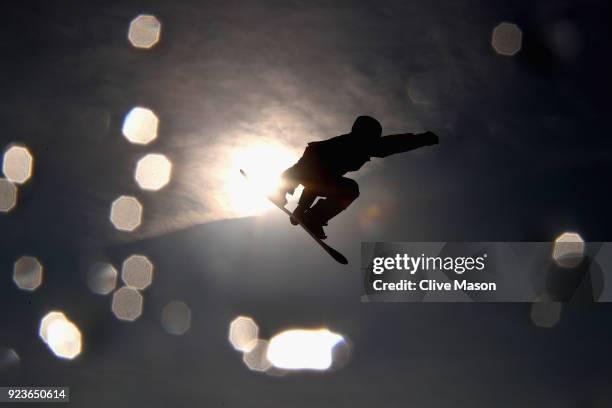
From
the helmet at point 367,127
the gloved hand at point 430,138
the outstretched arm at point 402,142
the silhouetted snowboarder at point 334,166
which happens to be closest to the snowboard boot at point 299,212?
the silhouetted snowboarder at point 334,166

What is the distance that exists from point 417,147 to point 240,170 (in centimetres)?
573

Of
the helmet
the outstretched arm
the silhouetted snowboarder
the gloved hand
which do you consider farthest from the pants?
the gloved hand

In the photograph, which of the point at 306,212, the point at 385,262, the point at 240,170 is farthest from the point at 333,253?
the point at 385,262

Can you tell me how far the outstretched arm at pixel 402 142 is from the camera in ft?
40.8

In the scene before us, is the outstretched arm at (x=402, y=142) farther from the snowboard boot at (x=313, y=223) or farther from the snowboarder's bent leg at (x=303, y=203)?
the snowboard boot at (x=313, y=223)

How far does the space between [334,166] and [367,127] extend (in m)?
1.40

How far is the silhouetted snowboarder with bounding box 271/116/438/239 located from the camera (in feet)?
41.3

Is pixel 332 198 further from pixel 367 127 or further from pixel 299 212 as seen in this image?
pixel 367 127

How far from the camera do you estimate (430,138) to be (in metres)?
12.4

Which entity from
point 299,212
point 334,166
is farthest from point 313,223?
point 334,166

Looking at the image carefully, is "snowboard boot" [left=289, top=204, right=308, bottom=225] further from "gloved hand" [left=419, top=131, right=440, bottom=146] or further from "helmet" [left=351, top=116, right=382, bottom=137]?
"gloved hand" [left=419, top=131, right=440, bottom=146]

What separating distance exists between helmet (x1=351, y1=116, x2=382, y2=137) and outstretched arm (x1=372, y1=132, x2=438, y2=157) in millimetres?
229

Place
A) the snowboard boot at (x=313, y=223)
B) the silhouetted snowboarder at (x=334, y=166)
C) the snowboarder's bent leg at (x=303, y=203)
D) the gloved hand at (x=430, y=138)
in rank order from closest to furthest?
the gloved hand at (x=430, y=138) < the silhouetted snowboarder at (x=334, y=166) < the snowboarder's bent leg at (x=303, y=203) < the snowboard boot at (x=313, y=223)

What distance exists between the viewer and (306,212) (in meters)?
15.0
